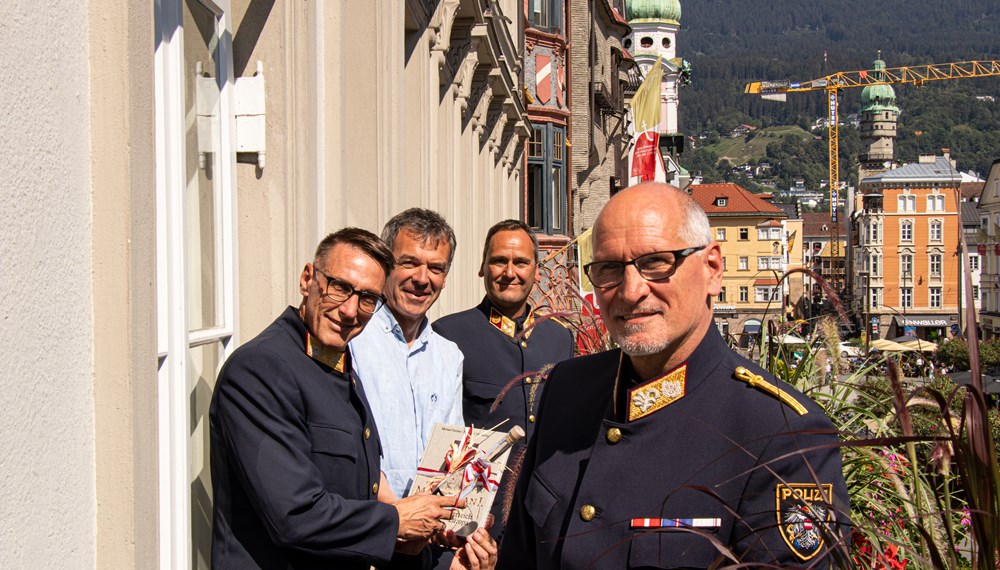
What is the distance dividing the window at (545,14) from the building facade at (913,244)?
3428 inches

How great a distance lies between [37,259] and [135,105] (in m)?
0.55

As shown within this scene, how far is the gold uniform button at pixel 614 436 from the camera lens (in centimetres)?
282

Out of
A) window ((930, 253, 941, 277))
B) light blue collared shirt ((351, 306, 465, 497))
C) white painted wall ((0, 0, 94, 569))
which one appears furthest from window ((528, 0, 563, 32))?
window ((930, 253, 941, 277))

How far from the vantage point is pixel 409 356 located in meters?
4.45

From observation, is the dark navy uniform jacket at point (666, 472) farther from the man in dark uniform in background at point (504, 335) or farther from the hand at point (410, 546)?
the man in dark uniform in background at point (504, 335)

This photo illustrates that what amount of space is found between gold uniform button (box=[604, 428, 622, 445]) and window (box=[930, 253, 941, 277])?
116 m

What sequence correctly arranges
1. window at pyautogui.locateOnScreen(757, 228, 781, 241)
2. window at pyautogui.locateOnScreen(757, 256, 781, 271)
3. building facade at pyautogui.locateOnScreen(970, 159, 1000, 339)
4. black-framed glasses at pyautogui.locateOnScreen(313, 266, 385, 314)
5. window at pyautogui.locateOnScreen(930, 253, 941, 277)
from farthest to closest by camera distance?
1. window at pyautogui.locateOnScreen(930, 253, 941, 277)
2. window at pyautogui.locateOnScreen(757, 228, 781, 241)
3. window at pyautogui.locateOnScreen(757, 256, 781, 271)
4. building facade at pyautogui.locateOnScreen(970, 159, 1000, 339)
5. black-framed glasses at pyautogui.locateOnScreen(313, 266, 385, 314)

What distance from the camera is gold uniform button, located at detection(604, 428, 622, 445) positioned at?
2.82 m

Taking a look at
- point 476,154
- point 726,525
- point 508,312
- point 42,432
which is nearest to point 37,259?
point 42,432

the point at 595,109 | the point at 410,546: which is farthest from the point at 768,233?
the point at 410,546

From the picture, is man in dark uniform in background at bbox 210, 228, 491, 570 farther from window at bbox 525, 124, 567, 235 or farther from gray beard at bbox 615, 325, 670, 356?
window at bbox 525, 124, 567, 235

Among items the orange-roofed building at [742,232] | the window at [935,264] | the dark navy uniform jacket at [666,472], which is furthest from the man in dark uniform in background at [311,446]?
the window at [935,264]

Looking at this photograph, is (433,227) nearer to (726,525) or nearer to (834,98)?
(726,525)

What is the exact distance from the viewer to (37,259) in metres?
2.36
